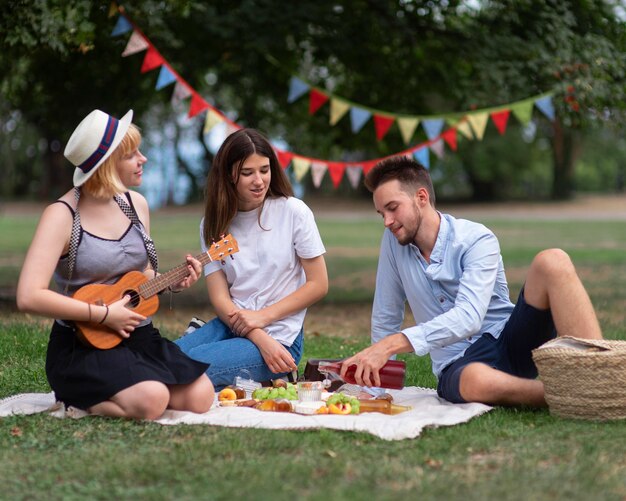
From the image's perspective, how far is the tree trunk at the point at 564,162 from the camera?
37.0 m

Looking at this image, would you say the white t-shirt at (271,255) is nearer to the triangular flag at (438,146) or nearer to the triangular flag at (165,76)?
the triangular flag at (165,76)

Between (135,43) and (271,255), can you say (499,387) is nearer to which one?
(271,255)

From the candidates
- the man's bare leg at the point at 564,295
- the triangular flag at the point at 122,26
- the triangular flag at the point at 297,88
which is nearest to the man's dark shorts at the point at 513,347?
the man's bare leg at the point at 564,295

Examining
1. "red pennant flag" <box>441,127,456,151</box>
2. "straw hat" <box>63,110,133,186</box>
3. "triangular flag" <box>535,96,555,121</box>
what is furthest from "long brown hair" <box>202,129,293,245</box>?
"triangular flag" <box>535,96,555,121</box>

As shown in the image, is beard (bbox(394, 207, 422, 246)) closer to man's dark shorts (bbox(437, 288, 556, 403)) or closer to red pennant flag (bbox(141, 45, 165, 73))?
man's dark shorts (bbox(437, 288, 556, 403))

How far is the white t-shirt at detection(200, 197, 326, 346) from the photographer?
5105 mm

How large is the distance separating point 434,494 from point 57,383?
6.44 feet

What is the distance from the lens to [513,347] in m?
4.68

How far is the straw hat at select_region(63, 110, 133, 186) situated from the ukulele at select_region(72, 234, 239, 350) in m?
0.48

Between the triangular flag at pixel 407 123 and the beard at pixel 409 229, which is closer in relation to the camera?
the beard at pixel 409 229

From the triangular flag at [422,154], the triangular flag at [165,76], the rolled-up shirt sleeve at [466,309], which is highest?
the triangular flag at [165,76]

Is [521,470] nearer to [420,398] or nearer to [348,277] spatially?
[420,398]

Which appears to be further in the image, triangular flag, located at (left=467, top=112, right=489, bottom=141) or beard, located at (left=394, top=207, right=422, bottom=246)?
triangular flag, located at (left=467, top=112, right=489, bottom=141)

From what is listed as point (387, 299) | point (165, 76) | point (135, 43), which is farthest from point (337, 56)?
point (387, 299)
